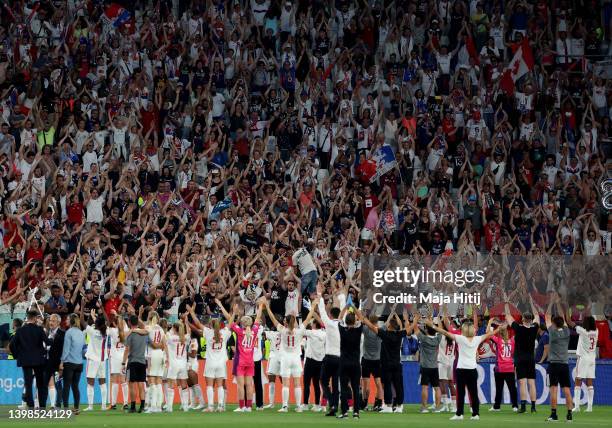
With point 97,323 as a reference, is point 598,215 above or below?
above

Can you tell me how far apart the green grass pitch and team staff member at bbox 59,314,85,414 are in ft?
1.93

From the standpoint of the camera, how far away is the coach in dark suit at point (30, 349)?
1177 inches

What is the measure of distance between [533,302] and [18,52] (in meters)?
16.9

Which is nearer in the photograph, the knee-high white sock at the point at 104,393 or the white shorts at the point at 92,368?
the white shorts at the point at 92,368

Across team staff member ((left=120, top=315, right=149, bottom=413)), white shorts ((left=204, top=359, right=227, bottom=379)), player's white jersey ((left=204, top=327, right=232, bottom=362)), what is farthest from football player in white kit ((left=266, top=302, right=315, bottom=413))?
team staff member ((left=120, top=315, right=149, bottom=413))

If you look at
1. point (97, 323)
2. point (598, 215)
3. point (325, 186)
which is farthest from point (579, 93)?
point (97, 323)

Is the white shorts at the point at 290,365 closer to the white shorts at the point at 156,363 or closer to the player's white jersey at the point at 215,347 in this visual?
the player's white jersey at the point at 215,347

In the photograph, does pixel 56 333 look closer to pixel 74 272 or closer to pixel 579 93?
pixel 74 272

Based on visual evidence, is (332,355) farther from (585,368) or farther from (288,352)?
(585,368)

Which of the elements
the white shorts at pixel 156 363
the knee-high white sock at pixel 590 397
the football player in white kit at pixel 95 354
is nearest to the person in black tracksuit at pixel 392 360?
the white shorts at pixel 156 363

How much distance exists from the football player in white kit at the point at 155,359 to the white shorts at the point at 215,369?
98 centimetres

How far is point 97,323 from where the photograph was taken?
102 ft

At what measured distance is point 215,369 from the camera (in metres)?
31.2

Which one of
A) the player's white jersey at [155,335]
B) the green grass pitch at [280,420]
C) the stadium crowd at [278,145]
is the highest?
the stadium crowd at [278,145]
